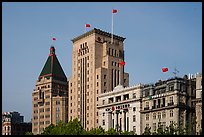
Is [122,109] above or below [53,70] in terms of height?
below

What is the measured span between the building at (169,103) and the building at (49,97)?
162 ft

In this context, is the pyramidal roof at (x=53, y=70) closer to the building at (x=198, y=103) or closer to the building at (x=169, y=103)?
the building at (x=169, y=103)

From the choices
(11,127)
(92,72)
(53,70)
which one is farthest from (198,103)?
(11,127)

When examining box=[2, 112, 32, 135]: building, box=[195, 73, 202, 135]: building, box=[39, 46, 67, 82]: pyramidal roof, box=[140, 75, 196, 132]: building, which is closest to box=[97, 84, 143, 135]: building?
box=[140, 75, 196, 132]: building

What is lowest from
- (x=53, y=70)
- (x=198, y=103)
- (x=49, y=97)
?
(x=198, y=103)

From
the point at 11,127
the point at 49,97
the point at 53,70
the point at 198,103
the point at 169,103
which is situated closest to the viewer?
the point at 198,103

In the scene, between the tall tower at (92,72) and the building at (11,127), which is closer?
the tall tower at (92,72)

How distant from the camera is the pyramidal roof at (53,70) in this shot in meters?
164

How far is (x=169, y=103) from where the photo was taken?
333ft

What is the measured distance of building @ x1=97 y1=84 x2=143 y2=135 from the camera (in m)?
110

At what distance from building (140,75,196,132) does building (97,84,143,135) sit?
1985 millimetres

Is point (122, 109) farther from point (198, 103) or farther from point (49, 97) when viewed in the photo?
point (49, 97)

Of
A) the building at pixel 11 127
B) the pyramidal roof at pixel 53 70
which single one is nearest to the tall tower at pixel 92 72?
the pyramidal roof at pixel 53 70

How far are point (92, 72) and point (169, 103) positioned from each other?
36693 millimetres
